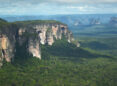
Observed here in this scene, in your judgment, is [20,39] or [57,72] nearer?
[57,72]

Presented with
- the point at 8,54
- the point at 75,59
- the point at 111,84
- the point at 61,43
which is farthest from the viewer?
the point at 61,43

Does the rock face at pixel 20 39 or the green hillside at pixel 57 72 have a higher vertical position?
the rock face at pixel 20 39

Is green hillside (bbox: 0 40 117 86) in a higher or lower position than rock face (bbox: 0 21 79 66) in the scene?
lower

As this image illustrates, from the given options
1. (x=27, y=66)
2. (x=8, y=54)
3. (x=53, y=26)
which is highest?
(x=53, y=26)

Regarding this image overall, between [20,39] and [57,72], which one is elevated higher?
[20,39]

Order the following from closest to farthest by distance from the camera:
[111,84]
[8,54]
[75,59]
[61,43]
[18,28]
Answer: [111,84]
[8,54]
[18,28]
[75,59]
[61,43]

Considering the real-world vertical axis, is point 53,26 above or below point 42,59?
above

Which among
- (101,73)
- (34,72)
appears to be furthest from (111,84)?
(34,72)

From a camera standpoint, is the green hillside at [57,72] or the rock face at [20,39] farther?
the rock face at [20,39]

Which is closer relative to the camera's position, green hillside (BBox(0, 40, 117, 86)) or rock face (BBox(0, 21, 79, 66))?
green hillside (BBox(0, 40, 117, 86))

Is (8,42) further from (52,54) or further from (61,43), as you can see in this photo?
(61,43)

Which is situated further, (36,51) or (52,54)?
(52,54)
